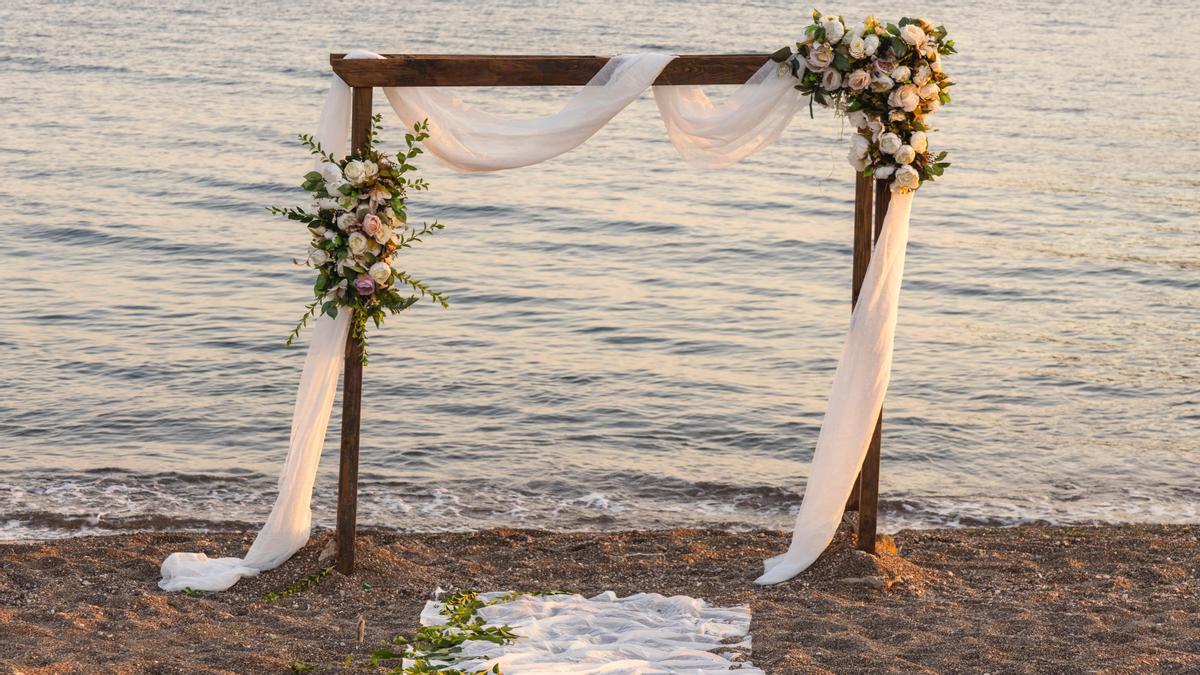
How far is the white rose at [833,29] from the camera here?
6855 mm

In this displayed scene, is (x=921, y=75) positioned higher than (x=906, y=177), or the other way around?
(x=921, y=75)

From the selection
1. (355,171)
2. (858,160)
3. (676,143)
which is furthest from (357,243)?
(858,160)

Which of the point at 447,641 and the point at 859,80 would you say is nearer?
the point at 447,641

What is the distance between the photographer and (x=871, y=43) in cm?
685

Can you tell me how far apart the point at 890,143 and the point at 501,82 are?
6.62 ft

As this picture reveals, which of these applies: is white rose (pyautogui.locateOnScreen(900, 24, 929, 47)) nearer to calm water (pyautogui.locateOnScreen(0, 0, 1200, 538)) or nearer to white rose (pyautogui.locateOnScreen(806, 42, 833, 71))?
white rose (pyautogui.locateOnScreen(806, 42, 833, 71))

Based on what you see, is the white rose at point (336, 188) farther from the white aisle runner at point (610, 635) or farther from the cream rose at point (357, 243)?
the white aisle runner at point (610, 635)

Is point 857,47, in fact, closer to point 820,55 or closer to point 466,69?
point 820,55

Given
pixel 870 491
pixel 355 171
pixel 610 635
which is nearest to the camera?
pixel 610 635

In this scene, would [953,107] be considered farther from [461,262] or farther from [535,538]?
[535,538]

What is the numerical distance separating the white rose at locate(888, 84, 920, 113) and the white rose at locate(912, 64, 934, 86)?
0.04m

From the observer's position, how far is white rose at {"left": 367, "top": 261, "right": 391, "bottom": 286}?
22.6 feet

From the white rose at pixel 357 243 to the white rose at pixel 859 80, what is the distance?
2623 millimetres

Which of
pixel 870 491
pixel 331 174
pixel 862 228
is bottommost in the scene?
pixel 870 491
